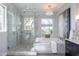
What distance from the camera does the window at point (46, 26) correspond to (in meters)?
6.76

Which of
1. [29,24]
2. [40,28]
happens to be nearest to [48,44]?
[40,28]

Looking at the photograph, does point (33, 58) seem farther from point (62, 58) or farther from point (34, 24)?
point (34, 24)

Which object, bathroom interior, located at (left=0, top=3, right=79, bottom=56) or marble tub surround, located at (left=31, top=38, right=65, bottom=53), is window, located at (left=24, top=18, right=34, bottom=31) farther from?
marble tub surround, located at (left=31, top=38, right=65, bottom=53)

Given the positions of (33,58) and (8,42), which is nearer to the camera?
(33,58)

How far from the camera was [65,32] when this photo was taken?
22.4ft

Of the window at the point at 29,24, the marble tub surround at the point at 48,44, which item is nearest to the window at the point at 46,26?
the marble tub surround at the point at 48,44

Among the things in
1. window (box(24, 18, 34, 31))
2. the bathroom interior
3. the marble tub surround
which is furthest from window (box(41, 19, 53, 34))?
window (box(24, 18, 34, 31))

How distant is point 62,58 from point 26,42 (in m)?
4.17

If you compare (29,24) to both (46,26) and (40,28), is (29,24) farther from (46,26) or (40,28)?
(46,26)

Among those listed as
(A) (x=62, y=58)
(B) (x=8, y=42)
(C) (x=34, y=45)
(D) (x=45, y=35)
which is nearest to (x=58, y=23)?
(D) (x=45, y=35)

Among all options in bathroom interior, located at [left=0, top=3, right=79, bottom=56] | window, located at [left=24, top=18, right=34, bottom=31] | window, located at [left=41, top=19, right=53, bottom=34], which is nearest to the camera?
bathroom interior, located at [left=0, top=3, right=79, bottom=56]

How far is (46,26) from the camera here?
6.80 meters

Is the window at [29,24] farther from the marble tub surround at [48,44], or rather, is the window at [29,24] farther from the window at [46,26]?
the marble tub surround at [48,44]

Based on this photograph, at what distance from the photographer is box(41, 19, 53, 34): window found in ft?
22.2
